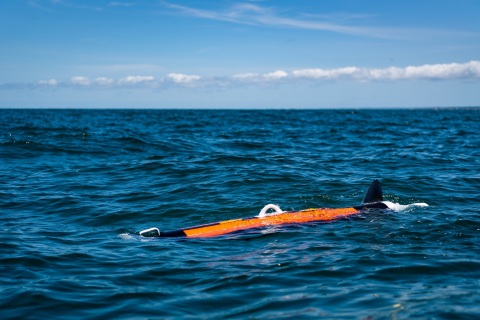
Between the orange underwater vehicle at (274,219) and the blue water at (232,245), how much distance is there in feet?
1.00

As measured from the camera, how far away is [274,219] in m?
10.7

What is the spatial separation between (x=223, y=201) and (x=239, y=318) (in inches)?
303

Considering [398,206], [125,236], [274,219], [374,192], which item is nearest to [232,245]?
[274,219]

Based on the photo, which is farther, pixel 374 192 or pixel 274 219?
pixel 374 192

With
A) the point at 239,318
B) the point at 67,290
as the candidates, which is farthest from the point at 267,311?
the point at 67,290

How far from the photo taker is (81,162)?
2003 cm

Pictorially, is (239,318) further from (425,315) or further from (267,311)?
(425,315)

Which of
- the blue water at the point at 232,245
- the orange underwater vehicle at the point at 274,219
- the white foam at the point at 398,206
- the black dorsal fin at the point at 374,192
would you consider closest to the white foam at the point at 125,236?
the blue water at the point at 232,245

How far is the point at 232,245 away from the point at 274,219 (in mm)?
1822

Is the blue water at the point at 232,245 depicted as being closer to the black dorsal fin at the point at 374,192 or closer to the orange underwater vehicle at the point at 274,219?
the orange underwater vehicle at the point at 274,219

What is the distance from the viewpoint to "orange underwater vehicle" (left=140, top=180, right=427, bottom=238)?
9.73 m

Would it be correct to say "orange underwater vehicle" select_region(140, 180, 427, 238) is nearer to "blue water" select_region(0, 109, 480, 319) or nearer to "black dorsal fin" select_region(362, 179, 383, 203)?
"black dorsal fin" select_region(362, 179, 383, 203)

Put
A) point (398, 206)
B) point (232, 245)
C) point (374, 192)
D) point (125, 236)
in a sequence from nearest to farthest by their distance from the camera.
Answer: point (232, 245) < point (125, 236) < point (374, 192) < point (398, 206)

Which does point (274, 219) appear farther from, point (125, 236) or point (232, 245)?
point (125, 236)
